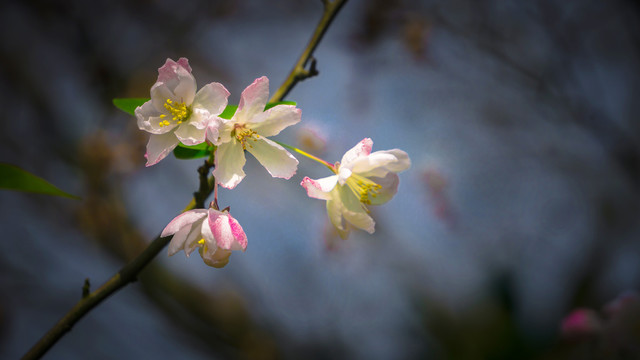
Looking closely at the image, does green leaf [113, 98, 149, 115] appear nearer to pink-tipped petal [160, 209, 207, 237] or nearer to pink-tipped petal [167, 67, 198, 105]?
pink-tipped petal [167, 67, 198, 105]

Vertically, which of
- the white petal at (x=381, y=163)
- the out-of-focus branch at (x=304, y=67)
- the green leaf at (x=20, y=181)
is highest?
the out-of-focus branch at (x=304, y=67)

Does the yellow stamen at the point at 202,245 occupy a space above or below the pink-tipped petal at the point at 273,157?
below

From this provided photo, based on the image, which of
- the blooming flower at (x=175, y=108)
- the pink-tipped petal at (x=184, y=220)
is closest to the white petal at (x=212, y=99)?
the blooming flower at (x=175, y=108)

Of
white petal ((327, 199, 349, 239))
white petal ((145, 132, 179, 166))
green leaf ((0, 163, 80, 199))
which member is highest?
white petal ((327, 199, 349, 239))

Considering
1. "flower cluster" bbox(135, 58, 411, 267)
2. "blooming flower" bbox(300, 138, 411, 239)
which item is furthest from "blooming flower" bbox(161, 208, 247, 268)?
"blooming flower" bbox(300, 138, 411, 239)

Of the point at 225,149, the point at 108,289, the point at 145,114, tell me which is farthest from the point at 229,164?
the point at 108,289

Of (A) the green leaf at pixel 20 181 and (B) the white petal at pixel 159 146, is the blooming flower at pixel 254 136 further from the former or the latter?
(A) the green leaf at pixel 20 181

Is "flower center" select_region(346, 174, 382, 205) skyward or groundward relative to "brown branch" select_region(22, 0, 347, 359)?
skyward
